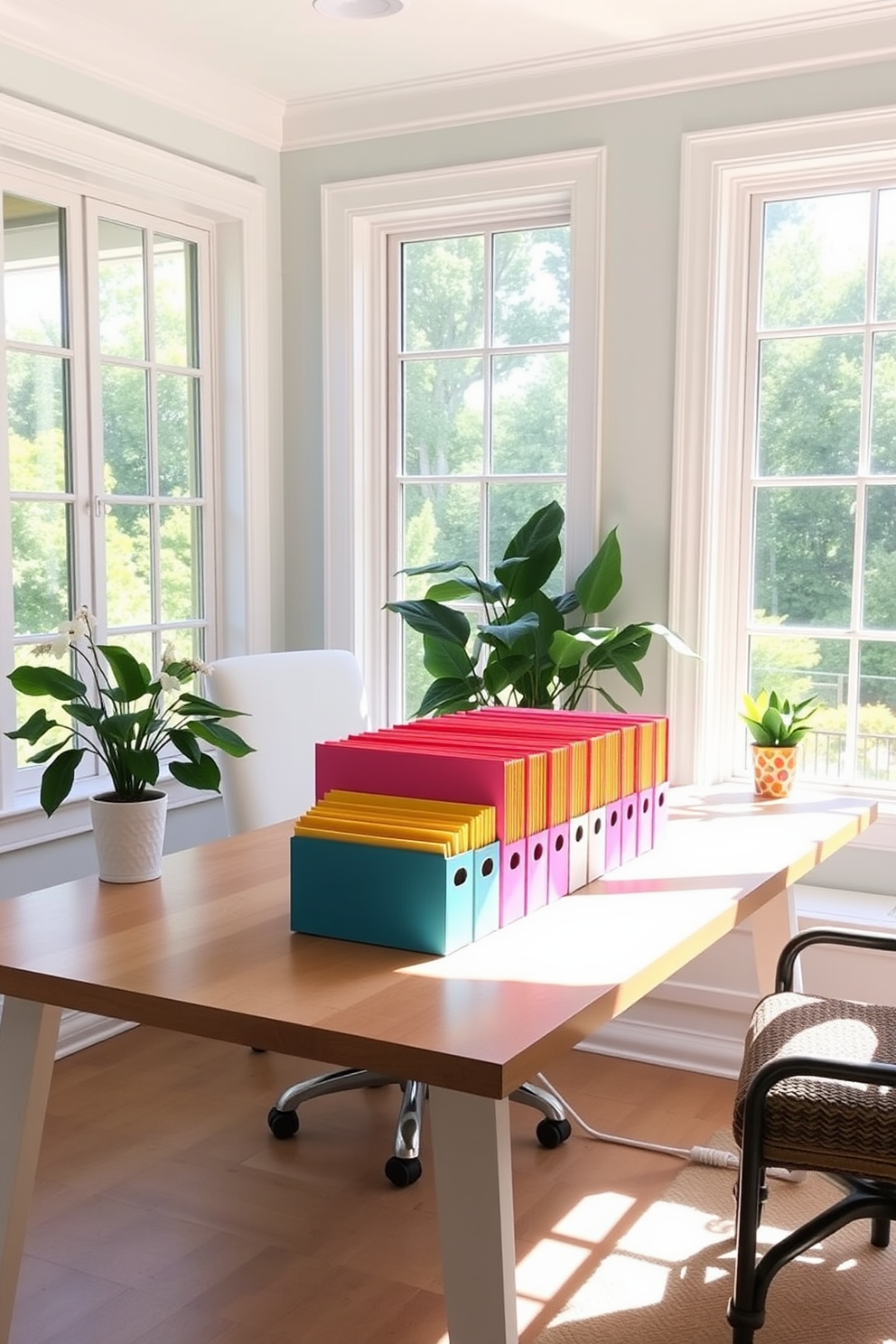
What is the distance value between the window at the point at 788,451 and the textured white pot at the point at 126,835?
1.80 meters

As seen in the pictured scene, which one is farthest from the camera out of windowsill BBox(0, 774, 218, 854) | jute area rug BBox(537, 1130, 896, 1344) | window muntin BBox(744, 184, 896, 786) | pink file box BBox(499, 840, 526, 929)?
window muntin BBox(744, 184, 896, 786)

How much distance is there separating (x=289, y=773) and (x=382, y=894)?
124 centimetres

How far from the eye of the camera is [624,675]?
11.0ft

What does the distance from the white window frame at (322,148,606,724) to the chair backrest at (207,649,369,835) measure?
846 millimetres

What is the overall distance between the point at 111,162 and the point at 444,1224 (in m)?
2.77

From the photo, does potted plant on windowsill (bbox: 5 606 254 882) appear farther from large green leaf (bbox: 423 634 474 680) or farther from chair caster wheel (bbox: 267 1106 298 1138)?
large green leaf (bbox: 423 634 474 680)

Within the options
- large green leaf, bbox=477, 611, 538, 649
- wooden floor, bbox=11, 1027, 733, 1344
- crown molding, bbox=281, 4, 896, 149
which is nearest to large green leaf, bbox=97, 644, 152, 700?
wooden floor, bbox=11, 1027, 733, 1344

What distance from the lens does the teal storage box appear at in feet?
5.46

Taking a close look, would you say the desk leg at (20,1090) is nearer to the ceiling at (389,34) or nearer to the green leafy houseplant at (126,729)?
the green leafy houseplant at (126,729)

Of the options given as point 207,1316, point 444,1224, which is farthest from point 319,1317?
point 444,1224

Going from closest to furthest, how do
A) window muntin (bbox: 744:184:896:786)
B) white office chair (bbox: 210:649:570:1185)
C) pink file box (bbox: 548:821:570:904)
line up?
pink file box (bbox: 548:821:570:904), white office chair (bbox: 210:649:570:1185), window muntin (bbox: 744:184:896:786)

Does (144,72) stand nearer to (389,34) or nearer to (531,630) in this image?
(389,34)

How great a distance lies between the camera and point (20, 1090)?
5.74 feet

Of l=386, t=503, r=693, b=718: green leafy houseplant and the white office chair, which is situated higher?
l=386, t=503, r=693, b=718: green leafy houseplant
